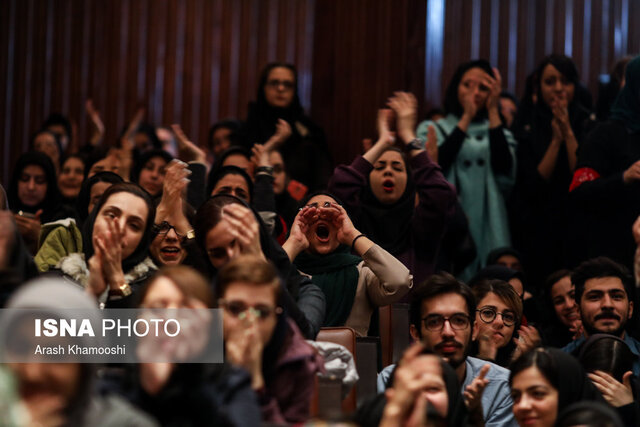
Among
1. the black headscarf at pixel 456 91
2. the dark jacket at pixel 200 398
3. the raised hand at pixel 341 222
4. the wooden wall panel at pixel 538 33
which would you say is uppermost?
the wooden wall panel at pixel 538 33

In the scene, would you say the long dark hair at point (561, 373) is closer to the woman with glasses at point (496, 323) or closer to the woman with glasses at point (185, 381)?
the woman with glasses at point (496, 323)

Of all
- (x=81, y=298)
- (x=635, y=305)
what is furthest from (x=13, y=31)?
(x=81, y=298)

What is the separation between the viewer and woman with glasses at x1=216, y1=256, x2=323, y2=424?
239 cm

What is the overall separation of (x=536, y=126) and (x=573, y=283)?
4.87 ft

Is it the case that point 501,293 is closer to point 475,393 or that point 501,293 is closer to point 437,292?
point 437,292

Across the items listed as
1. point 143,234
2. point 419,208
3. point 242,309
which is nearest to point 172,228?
point 143,234

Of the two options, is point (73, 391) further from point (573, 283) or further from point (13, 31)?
point (13, 31)

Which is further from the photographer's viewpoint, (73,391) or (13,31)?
(13,31)

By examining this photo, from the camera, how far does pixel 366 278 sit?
3.65 metres

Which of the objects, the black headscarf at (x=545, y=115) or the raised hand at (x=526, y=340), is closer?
the raised hand at (x=526, y=340)

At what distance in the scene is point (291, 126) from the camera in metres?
5.28

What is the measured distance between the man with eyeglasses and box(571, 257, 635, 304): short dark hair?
2.27 ft

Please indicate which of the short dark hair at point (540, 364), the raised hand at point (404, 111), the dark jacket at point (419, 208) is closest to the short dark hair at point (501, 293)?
the dark jacket at point (419, 208)

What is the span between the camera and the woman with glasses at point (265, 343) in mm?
2393
